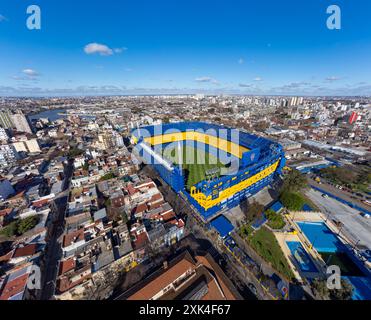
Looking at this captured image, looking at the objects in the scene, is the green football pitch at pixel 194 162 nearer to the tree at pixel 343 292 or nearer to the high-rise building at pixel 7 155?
the tree at pixel 343 292

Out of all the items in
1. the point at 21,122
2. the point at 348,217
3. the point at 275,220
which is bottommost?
the point at 348,217

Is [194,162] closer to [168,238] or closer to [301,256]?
[168,238]

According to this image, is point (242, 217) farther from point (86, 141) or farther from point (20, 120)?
point (20, 120)

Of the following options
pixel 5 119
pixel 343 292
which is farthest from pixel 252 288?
pixel 5 119

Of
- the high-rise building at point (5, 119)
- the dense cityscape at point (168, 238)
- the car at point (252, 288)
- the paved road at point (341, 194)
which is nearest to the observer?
the dense cityscape at point (168, 238)

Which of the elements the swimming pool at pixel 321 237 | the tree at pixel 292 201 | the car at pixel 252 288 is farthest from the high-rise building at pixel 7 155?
the swimming pool at pixel 321 237
